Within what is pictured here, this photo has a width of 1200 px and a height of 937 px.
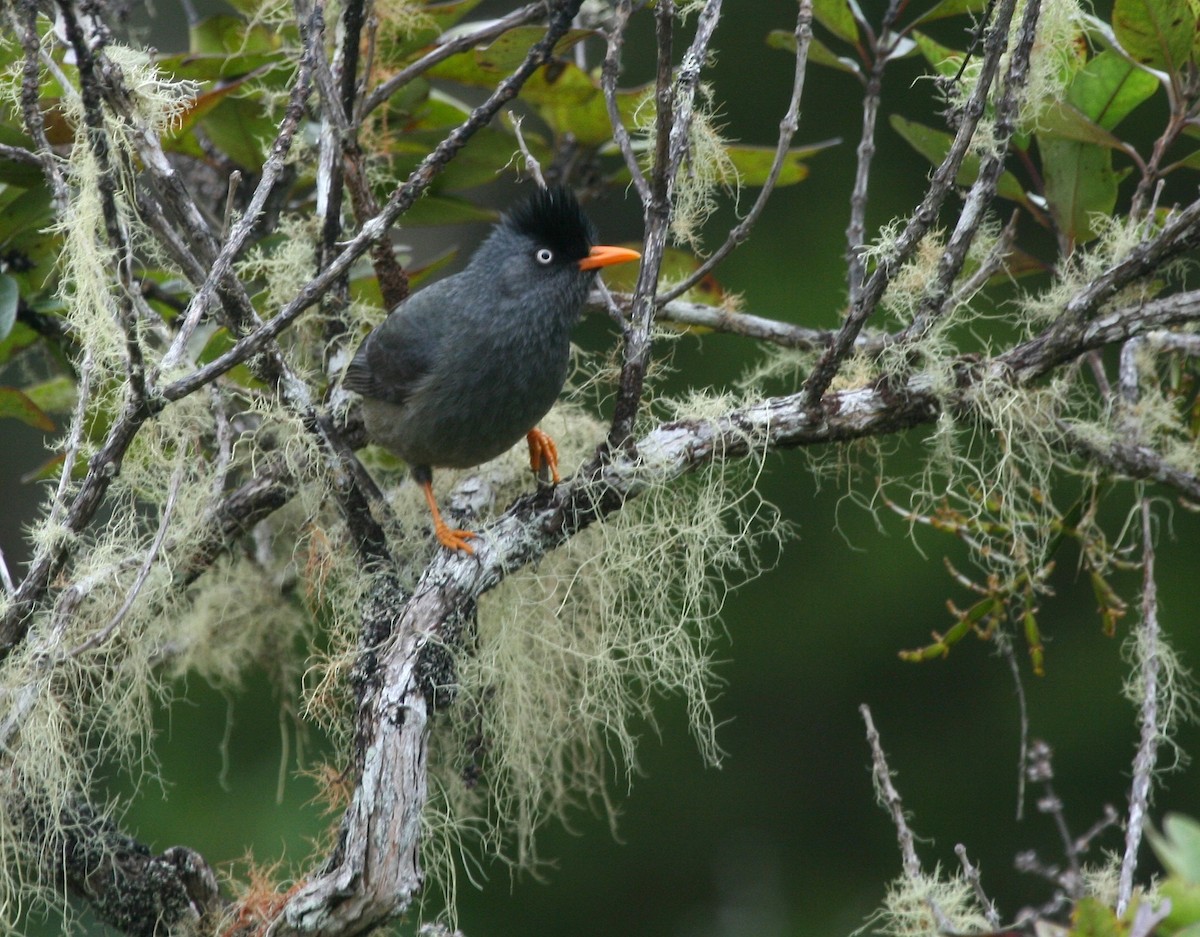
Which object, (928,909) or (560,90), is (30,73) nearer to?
(560,90)

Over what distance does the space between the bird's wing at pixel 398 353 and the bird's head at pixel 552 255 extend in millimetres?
180

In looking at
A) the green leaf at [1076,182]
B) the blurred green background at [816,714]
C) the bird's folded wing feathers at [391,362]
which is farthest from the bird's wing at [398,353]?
the blurred green background at [816,714]

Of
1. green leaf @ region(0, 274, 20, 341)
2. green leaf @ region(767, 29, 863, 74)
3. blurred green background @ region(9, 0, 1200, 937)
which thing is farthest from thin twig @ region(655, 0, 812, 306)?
blurred green background @ region(9, 0, 1200, 937)

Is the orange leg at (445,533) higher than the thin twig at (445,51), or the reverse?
the thin twig at (445,51)

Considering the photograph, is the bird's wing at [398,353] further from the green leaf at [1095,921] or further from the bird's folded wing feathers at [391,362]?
the green leaf at [1095,921]

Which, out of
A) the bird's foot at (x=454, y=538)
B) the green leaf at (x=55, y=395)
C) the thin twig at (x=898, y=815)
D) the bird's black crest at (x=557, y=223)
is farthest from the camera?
the green leaf at (x=55, y=395)

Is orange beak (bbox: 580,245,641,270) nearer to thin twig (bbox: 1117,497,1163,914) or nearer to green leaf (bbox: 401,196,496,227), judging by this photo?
green leaf (bbox: 401,196,496,227)

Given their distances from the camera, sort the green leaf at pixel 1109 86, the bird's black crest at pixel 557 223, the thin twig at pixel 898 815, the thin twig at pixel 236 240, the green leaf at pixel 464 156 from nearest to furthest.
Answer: the thin twig at pixel 898 815, the thin twig at pixel 236 240, the green leaf at pixel 1109 86, the bird's black crest at pixel 557 223, the green leaf at pixel 464 156

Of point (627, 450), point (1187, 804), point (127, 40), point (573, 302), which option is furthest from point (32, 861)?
point (1187, 804)

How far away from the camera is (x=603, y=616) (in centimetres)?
252

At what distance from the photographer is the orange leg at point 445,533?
7.99 feet

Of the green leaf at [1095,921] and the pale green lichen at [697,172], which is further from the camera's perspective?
the pale green lichen at [697,172]

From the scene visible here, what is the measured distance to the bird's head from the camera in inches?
117

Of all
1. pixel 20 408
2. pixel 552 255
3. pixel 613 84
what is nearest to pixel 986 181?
pixel 613 84
